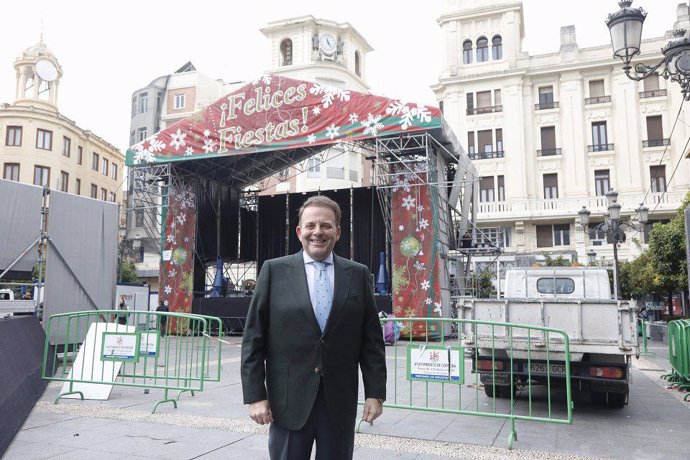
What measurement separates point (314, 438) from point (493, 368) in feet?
12.3

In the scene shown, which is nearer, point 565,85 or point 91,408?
point 91,408

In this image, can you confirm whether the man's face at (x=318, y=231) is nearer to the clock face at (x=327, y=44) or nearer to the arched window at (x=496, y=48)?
the arched window at (x=496, y=48)

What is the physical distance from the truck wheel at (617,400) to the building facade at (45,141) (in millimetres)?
33465

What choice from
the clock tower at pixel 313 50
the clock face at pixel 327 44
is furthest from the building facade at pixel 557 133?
the clock face at pixel 327 44

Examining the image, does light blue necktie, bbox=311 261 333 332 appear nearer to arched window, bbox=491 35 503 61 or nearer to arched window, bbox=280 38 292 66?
arched window, bbox=491 35 503 61

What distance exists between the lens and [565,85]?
3478cm

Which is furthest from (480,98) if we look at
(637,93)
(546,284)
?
(546,284)

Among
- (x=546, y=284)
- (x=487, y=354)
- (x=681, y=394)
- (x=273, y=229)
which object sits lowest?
(x=681, y=394)

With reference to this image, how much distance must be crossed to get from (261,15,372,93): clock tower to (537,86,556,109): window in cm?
1736

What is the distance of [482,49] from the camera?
122ft

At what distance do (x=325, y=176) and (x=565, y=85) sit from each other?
1836cm

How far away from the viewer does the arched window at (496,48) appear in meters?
36.6

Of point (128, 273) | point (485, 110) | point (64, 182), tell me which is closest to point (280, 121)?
point (485, 110)

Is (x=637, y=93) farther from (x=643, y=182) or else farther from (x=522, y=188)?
(x=522, y=188)
